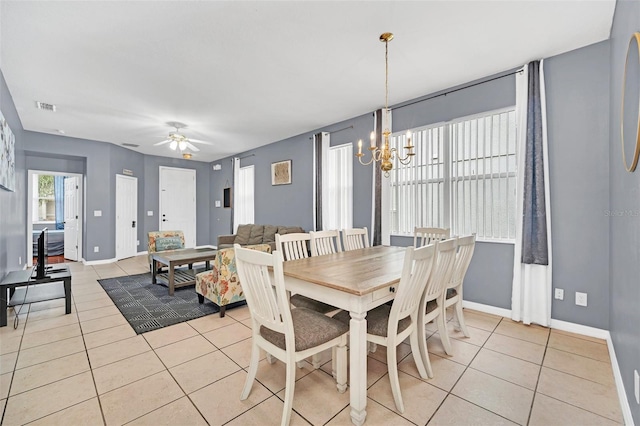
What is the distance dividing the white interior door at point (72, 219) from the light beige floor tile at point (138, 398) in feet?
20.7

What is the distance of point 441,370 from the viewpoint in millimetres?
2070

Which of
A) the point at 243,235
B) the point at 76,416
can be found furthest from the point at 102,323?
the point at 243,235

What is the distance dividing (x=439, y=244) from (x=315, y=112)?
3209 millimetres

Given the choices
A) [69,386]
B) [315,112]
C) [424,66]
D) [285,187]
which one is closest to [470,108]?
[424,66]

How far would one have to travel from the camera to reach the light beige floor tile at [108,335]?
2492mm

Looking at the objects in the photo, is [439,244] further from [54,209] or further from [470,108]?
[54,209]

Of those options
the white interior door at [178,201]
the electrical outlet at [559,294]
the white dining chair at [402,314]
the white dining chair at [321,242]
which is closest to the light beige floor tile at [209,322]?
the white dining chair at [321,242]

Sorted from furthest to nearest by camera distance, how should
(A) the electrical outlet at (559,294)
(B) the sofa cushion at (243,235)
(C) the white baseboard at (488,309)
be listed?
(B) the sofa cushion at (243,235), (C) the white baseboard at (488,309), (A) the electrical outlet at (559,294)

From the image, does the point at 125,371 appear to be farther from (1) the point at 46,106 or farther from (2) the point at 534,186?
(1) the point at 46,106

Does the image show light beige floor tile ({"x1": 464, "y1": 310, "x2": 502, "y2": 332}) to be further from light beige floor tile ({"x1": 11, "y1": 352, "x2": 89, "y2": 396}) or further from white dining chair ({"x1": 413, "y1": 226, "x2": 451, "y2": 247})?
light beige floor tile ({"x1": 11, "y1": 352, "x2": 89, "y2": 396})

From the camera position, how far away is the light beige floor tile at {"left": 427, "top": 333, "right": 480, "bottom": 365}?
2236 mm

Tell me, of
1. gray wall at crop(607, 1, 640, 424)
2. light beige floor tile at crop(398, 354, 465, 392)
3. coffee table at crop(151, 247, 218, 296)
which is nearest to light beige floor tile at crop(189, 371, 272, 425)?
light beige floor tile at crop(398, 354, 465, 392)

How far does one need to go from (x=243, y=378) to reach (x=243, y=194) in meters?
5.57

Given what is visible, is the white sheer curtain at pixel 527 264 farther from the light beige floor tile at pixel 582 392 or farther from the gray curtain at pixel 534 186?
the light beige floor tile at pixel 582 392
